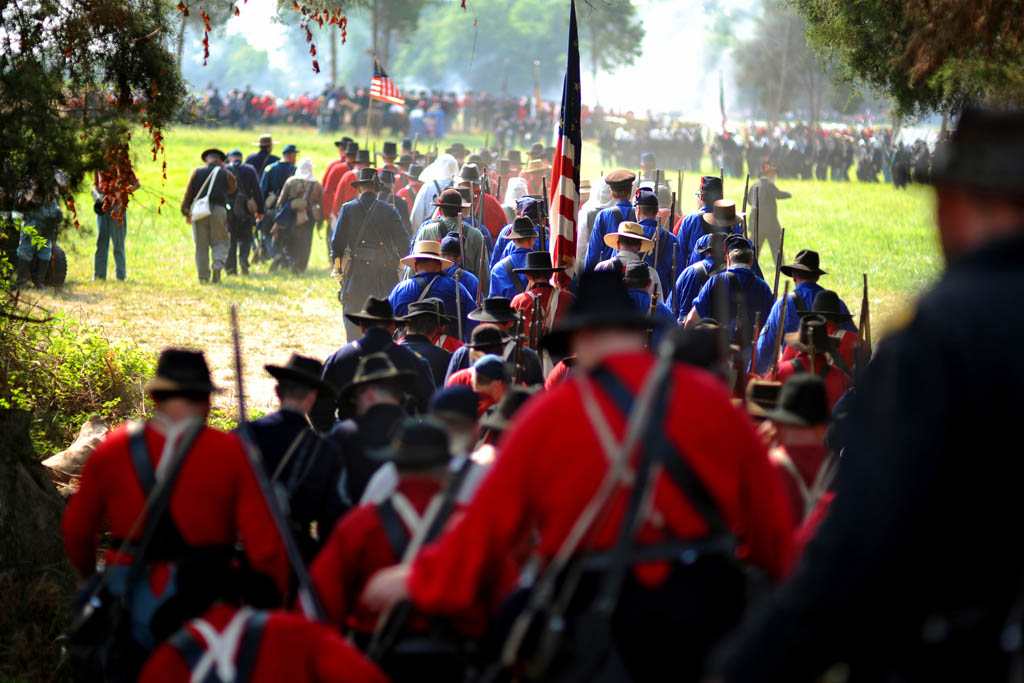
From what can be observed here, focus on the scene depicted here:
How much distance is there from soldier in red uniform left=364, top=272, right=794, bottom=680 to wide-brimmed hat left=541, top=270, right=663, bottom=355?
3cm

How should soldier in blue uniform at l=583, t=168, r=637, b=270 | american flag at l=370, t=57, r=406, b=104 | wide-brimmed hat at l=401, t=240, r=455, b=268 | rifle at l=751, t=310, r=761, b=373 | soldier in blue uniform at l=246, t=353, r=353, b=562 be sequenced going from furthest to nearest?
american flag at l=370, t=57, r=406, b=104 < soldier in blue uniform at l=583, t=168, r=637, b=270 < wide-brimmed hat at l=401, t=240, r=455, b=268 < rifle at l=751, t=310, r=761, b=373 < soldier in blue uniform at l=246, t=353, r=353, b=562

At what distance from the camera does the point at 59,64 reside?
8.03m

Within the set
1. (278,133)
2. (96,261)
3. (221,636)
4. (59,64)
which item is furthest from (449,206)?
(278,133)

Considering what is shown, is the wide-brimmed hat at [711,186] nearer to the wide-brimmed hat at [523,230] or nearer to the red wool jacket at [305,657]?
the wide-brimmed hat at [523,230]

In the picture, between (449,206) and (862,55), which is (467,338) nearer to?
(449,206)

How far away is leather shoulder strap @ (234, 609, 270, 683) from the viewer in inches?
149

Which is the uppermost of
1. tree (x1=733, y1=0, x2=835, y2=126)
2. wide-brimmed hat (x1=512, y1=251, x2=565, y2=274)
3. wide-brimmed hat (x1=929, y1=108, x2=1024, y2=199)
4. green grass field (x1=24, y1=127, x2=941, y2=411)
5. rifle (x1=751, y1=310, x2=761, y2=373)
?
tree (x1=733, y1=0, x2=835, y2=126)

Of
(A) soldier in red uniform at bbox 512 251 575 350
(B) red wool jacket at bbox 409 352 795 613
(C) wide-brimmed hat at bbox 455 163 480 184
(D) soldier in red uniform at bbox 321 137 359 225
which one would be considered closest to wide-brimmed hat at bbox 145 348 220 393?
(B) red wool jacket at bbox 409 352 795 613

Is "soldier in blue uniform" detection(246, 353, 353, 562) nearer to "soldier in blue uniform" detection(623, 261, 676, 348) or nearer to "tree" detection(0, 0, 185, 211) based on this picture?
"tree" detection(0, 0, 185, 211)

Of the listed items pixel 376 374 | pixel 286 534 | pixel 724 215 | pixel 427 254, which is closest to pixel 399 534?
pixel 286 534

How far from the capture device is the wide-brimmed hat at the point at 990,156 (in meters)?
2.51

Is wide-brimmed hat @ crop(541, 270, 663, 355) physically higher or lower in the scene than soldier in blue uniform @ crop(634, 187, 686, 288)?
higher

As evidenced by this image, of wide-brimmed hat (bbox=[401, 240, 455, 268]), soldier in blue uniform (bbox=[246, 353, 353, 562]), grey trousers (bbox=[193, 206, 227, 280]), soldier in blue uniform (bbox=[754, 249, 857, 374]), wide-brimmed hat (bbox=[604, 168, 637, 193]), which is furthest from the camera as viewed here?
grey trousers (bbox=[193, 206, 227, 280])

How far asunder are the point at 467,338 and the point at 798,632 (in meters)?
7.55
